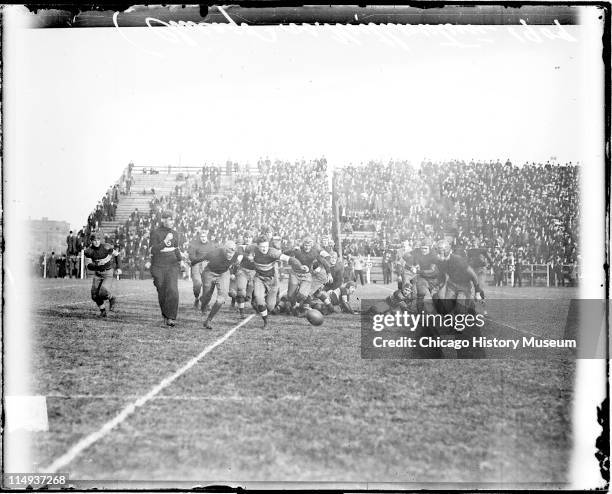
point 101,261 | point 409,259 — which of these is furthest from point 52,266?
point 409,259

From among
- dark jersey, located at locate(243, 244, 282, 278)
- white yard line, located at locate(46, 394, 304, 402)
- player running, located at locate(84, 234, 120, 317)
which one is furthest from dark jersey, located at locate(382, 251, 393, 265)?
player running, located at locate(84, 234, 120, 317)

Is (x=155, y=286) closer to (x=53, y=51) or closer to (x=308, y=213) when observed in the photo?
(x=308, y=213)

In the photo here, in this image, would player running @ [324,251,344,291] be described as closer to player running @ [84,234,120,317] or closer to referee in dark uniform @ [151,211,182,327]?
referee in dark uniform @ [151,211,182,327]

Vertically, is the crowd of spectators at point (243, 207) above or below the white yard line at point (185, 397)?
above

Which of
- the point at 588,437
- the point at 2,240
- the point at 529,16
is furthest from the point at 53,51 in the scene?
the point at 588,437

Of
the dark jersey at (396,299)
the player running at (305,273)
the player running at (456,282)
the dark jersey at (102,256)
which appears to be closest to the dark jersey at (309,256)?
the player running at (305,273)

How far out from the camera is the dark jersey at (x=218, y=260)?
9.89ft

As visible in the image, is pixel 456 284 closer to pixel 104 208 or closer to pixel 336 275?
Result: pixel 336 275

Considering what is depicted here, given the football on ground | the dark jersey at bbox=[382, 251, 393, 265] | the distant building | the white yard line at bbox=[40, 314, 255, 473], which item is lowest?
the white yard line at bbox=[40, 314, 255, 473]

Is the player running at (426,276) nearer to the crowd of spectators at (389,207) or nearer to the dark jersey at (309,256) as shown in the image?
the crowd of spectators at (389,207)

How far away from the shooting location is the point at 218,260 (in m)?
3.06

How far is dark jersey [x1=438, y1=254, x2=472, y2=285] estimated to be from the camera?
2773 mm

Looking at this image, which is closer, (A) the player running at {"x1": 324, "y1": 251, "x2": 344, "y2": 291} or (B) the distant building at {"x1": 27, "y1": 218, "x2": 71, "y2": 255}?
(B) the distant building at {"x1": 27, "y1": 218, "x2": 71, "y2": 255}

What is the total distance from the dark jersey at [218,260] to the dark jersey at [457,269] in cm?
110
